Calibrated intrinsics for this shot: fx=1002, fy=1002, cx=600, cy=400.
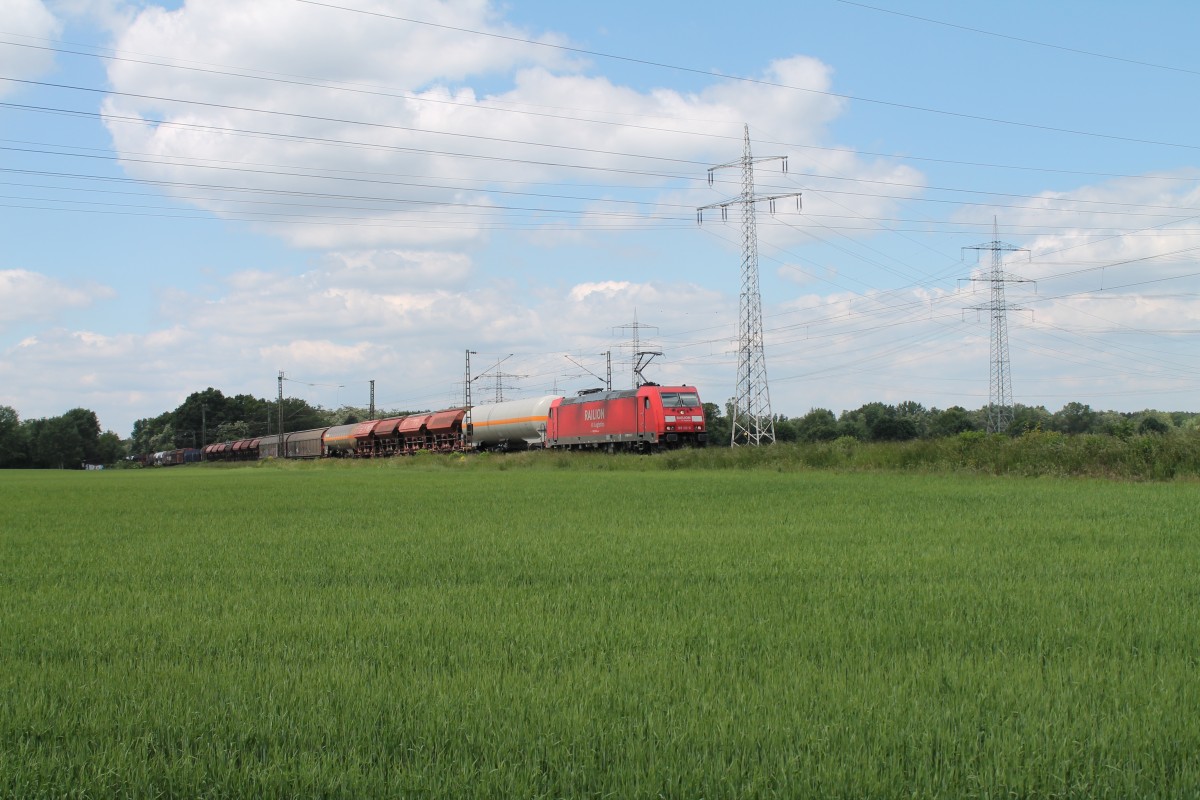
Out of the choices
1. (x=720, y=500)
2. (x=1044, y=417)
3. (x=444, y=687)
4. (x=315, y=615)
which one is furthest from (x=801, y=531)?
(x=1044, y=417)

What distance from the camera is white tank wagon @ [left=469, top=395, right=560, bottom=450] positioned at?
60.5m

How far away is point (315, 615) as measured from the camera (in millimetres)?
8641

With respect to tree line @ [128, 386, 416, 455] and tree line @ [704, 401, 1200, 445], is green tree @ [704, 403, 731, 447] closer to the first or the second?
tree line @ [704, 401, 1200, 445]

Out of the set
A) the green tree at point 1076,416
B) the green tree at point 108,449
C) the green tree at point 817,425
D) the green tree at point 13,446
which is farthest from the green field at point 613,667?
the green tree at point 108,449

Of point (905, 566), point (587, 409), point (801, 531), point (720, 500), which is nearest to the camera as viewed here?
point (905, 566)

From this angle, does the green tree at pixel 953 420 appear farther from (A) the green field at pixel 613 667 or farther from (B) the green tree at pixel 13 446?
(B) the green tree at pixel 13 446

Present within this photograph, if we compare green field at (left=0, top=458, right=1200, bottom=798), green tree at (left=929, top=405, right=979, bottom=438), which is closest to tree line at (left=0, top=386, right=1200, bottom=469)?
green tree at (left=929, top=405, right=979, bottom=438)

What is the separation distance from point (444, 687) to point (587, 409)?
48.4 m

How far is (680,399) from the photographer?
4941 centimetres

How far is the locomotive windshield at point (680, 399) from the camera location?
48.9 m

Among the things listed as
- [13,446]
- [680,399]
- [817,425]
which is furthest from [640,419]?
[13,446]

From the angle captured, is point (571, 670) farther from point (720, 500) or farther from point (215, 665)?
point (720, 500)

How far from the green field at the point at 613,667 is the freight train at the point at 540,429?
1356 inches

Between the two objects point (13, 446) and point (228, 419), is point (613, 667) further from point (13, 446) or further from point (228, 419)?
point (228, 419)
